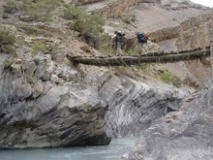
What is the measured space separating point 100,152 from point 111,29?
21.5 m

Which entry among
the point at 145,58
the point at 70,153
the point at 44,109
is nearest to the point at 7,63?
the point at 44,109

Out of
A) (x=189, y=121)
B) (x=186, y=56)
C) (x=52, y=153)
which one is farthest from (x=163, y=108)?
(x=189, y=121)

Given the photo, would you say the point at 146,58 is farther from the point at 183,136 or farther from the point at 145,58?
the point at 183,136

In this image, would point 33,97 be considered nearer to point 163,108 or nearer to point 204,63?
point 163,108

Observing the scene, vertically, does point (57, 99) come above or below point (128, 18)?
above

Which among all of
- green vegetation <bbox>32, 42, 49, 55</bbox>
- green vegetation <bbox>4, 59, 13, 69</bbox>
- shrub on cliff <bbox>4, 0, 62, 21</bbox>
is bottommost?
shrub on cliff <bbox>4, 0, 62, 21</bbox>

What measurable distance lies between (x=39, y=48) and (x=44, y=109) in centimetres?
337

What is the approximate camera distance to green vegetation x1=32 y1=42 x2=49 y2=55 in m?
21.3

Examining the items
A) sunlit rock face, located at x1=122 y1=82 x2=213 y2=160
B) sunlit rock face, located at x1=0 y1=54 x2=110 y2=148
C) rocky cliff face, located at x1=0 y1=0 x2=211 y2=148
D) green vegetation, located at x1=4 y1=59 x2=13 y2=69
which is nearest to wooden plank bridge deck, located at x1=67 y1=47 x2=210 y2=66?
rocky cliff face, located at x1=0 y1=0 x2=211 y2=148

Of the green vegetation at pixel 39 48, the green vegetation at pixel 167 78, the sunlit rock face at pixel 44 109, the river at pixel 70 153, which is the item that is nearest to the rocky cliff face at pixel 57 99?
the sunlit rock face at pixel 44 109

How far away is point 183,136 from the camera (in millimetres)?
7023

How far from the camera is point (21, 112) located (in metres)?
19.1

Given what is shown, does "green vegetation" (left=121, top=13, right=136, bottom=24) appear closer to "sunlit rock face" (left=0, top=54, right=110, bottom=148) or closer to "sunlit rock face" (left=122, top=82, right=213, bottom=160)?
"sunlit rock face" (left=0, top=54, right=110, bottom=148)

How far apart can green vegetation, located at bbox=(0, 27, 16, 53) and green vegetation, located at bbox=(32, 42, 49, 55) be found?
0.98 meters
